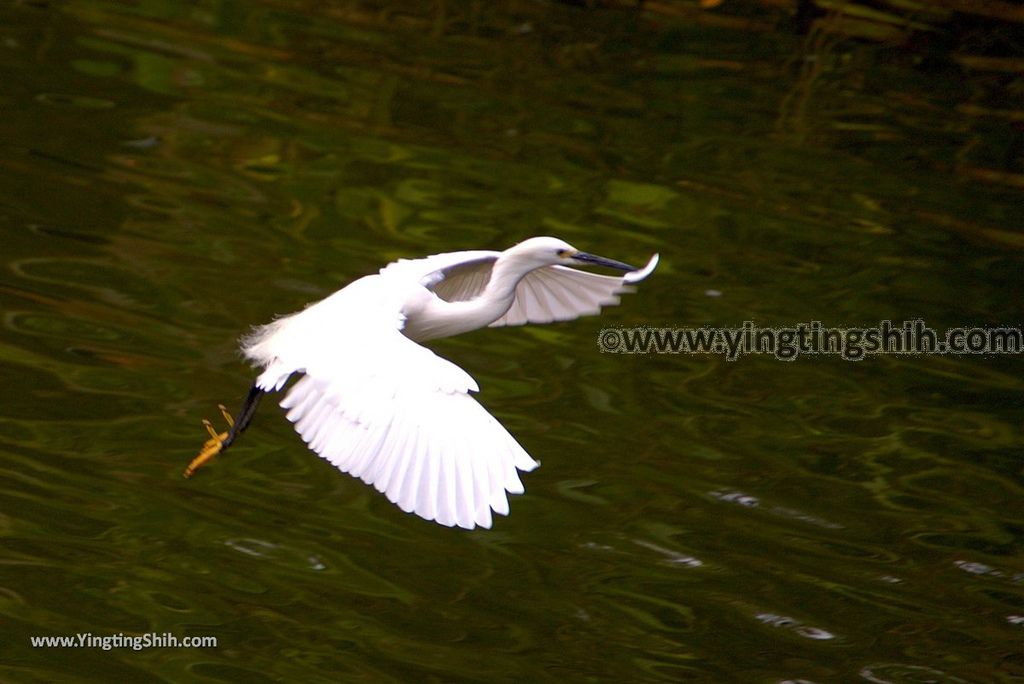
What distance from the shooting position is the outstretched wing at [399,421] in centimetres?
488

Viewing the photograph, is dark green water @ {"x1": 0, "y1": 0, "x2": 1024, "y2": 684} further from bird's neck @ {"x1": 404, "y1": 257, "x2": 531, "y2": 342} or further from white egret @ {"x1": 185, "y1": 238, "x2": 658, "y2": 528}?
bird's neck @ {"x1": 404, "y1": 257, "x2": 531, "y2": 342}

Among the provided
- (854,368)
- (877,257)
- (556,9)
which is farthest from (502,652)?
(556,9)

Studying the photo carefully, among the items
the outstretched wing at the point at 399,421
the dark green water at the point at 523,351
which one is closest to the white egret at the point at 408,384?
the outstretched wing at the point at 399,421

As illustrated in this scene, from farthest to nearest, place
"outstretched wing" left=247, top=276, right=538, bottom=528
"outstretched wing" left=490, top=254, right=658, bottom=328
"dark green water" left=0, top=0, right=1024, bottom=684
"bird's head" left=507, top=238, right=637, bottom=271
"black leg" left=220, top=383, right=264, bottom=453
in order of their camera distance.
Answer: "outstretched wing" left=490, top=254, right=658, bottom=328
"dark green water" left=0, top=0, right=1024, bottom=684
"black leg" left=220, top=383, right=264, bottom=453
"bird's head" left=507, top=238, right=637, bottom=271
"outstretched wing" left=247, top=276, right=538, bottom=528

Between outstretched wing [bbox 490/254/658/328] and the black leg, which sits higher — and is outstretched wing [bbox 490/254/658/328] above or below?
above

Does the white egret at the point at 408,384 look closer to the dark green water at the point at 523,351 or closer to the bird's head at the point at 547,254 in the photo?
the bird's head at the point at 547,254

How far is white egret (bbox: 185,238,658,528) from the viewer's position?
16.1 feet

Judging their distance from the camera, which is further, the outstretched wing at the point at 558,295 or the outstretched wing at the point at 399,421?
the outstretched wing at the point at 558,295

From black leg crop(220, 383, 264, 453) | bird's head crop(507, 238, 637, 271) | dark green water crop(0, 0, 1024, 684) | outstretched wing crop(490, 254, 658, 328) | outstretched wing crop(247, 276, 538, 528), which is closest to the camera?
outstretched wing crop(247, 276, 538, 528)

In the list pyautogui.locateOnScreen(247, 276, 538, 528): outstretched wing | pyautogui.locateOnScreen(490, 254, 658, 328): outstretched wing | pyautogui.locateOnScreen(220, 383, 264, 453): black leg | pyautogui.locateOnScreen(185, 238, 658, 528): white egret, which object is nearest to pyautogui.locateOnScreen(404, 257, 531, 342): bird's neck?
pyautogui.locateOnScreen(185, 238, 658, 528): white egret

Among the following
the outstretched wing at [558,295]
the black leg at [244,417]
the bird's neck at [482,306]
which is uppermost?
the outstretched wing at [558,295]

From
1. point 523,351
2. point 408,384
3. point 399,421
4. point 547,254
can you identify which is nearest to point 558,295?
point 547,254

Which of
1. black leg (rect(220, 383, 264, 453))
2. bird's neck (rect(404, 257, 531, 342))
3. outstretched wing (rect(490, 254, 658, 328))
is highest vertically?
outstretched wing (rect(490, 254, 658, 328))

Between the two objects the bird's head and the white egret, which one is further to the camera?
the bird's head
